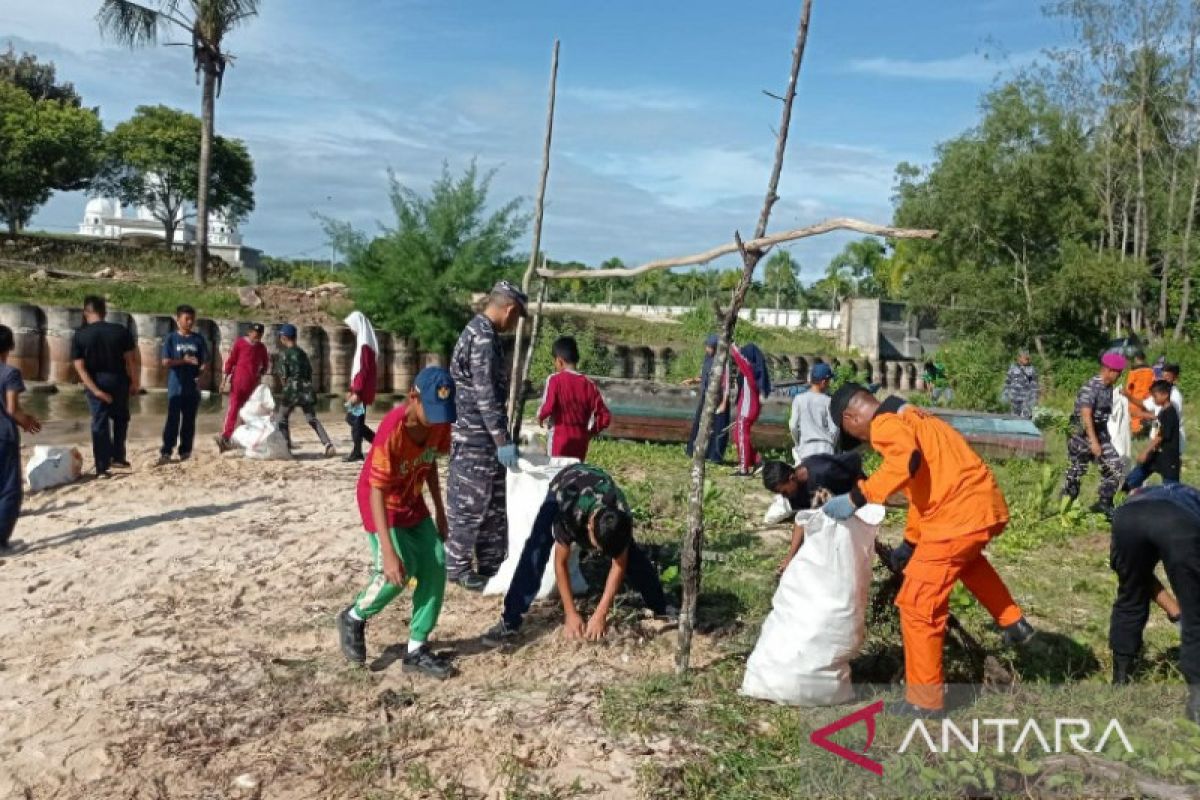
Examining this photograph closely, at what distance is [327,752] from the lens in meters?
4.28

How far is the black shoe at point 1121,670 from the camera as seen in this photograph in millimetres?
4992

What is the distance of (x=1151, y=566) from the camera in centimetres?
481

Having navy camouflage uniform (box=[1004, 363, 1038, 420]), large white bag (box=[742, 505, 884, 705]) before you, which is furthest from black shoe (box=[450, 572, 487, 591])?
navy camouflage uniform (box=[1004, 363, 1038, 420])

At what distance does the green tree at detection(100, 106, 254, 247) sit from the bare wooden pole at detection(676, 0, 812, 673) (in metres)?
44.2

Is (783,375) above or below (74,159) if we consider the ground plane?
below

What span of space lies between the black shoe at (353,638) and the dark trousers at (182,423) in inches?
244

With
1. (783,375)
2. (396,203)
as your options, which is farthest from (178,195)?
(783,375)

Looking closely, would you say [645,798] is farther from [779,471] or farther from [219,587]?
[219,587]

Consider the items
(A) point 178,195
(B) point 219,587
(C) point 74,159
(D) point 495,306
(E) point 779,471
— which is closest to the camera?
(E) point 779,471

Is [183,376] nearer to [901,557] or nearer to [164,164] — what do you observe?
[901,557]

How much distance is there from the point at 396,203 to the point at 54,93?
32.8 meters

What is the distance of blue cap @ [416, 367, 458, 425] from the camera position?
190 inches

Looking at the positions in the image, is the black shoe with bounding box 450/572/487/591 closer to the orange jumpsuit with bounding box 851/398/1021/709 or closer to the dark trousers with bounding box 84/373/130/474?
the orange jumpsuit with bounding box 851/398/1021/709

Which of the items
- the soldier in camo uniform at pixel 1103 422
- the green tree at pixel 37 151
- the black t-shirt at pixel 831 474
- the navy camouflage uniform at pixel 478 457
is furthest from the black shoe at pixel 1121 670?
the green tree at pixel 37 151
